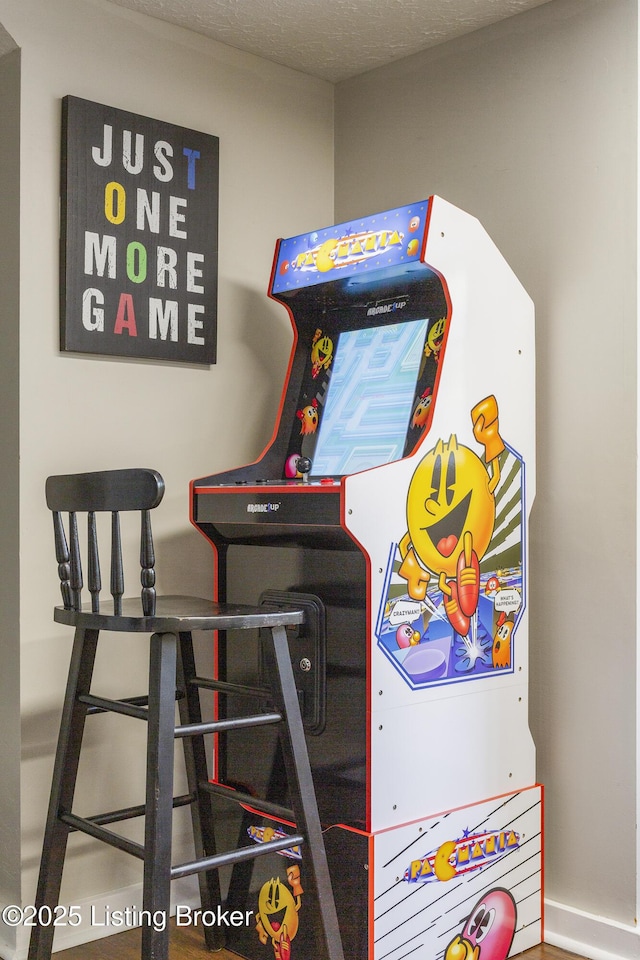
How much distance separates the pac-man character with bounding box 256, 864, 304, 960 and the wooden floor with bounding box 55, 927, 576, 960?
0.15m

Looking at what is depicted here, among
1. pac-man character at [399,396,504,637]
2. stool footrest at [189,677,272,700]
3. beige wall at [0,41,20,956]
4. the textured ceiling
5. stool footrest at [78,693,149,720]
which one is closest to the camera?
stool footrest at [78,693,149,720]

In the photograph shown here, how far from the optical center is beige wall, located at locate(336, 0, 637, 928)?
2.43 metres

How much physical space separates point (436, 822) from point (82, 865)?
3.13ft

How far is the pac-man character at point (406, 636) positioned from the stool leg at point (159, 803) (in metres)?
0.55

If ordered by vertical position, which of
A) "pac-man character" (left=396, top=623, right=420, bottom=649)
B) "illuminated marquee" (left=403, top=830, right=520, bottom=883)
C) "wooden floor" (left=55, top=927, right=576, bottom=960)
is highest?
"pac-man character" (left=396, top=623, right=420, bottom=649)

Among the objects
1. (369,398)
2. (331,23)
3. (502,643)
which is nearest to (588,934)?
(502,643)

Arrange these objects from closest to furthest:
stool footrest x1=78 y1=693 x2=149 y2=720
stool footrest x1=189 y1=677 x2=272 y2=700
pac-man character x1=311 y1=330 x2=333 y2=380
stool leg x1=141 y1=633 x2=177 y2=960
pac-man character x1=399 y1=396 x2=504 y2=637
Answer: stool leg x1=141 y1=633 x2=177 y2=960, stool footrest x1=78 y1=693 x2=149 y2=720, stool footrest x1=189 y1=677 x2=272 y2=700, pac-man character x1=399 y1=396 x2=504 y2=637, pac-man character x1=311 y1=330 x2=333 y2=380

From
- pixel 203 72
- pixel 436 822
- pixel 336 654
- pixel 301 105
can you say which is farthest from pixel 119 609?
pixel 301 105

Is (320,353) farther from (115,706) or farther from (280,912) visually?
(280,912)

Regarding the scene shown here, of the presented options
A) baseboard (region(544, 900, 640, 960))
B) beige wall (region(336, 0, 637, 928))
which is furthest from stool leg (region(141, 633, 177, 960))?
baseboard (region(544, 900, 640, 960))

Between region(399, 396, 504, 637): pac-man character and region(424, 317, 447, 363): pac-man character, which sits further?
region(424, 317, 447, 363): pac-man character

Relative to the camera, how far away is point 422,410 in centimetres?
240

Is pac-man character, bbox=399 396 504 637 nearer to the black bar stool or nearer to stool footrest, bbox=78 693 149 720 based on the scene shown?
the black bar stool

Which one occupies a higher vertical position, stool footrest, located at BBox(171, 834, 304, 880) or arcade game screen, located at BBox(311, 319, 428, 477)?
arcade game screen, located at BBox(311, 319, 428, 477)
